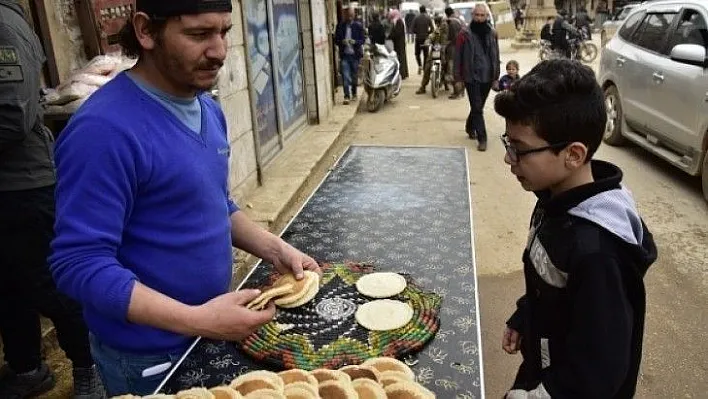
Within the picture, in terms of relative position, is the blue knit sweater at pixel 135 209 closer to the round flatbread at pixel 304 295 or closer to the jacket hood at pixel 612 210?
the round flatbread at pixel 304 295

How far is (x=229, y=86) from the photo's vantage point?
5.10m

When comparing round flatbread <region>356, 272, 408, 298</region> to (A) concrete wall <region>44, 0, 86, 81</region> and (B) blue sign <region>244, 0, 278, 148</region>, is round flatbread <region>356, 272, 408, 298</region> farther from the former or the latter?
(B) blue sign <region>244, 0, 278, 148</region>

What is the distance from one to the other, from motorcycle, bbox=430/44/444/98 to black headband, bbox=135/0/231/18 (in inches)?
462

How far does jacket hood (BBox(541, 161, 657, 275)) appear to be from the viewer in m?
1.37

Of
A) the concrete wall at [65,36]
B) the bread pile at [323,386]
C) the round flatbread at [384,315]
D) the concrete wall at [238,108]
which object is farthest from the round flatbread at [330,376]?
the concrete wall at [238,108]

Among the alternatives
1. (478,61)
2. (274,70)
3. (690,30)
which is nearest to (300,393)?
(274,70)

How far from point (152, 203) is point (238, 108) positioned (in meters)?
4.05

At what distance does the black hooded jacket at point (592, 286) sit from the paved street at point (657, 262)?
5.67 ft

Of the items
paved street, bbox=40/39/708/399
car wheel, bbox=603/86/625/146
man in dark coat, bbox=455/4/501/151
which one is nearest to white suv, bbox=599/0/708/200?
car wheel, bbox=603/86/625/146

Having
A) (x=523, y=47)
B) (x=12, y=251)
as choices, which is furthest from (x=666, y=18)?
(x=523, y=47)

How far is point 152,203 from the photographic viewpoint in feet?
4.70

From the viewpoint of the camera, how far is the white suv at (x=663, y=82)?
5.31 m

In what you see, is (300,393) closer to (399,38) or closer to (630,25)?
(630,25)

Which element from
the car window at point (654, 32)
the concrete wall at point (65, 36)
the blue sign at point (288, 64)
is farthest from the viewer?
the blue sign at point (288, 64)
